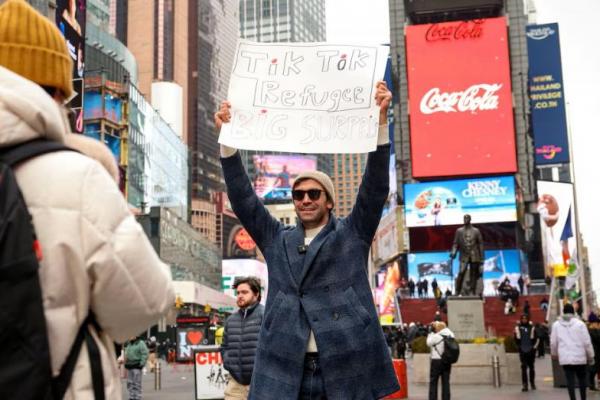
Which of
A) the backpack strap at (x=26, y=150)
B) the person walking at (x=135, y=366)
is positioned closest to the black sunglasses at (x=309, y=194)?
the backpack strap at (x=26, y=150)

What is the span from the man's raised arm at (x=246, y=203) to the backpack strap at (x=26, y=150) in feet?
7.67

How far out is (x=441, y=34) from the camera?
68.9 metres

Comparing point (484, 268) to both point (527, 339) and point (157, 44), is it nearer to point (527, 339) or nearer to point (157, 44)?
point (527, 339)

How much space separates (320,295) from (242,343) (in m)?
4.20

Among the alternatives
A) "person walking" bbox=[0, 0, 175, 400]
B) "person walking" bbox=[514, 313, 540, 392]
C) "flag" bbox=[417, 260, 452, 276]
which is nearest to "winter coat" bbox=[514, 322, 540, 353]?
"person walking" bbox=[514, 313, 540, 392]

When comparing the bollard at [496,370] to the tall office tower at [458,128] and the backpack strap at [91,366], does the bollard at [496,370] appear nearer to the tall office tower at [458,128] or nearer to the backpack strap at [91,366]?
the backpack strap at [91,366]

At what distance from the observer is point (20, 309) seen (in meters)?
2.01

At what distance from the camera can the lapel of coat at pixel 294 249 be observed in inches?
167

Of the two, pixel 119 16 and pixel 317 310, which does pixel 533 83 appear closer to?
pixel 317 310

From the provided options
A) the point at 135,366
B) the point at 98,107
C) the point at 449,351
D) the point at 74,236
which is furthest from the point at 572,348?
the point at 98,107

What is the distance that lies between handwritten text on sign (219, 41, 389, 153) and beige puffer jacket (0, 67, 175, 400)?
8.18 ft

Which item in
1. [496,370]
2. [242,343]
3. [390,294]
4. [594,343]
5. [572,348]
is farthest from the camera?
[390,294]

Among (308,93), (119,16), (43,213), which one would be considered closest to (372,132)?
(308,93)

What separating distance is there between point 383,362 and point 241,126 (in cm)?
172
